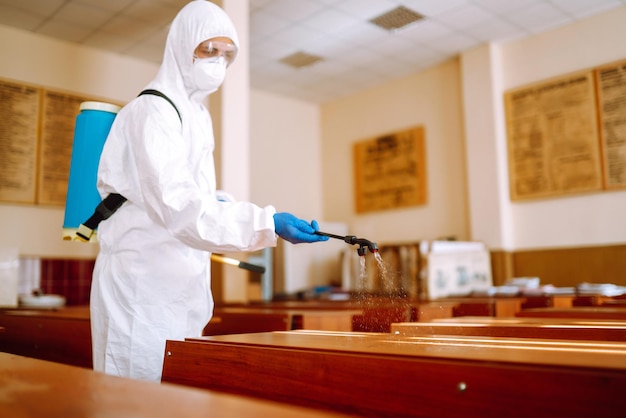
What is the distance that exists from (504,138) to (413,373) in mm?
5383

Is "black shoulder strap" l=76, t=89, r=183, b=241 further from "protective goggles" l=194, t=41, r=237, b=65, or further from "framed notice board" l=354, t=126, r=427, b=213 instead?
"framed notice board" l=354, t=126, r=427, b=213

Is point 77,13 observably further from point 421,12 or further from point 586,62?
point 586,62

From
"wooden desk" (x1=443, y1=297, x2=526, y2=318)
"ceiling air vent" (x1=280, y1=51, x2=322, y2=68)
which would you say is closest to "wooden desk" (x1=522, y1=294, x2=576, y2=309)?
"wooden desk" (x1=443, y1=297, x2=526, y2=318)

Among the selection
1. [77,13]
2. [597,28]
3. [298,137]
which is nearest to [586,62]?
[597,28]

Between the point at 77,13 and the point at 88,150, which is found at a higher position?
the point at 77,13

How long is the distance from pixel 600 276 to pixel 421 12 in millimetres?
2967

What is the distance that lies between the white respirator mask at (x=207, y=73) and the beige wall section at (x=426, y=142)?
15.3 feet

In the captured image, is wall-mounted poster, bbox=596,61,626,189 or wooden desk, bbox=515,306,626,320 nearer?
wooden desk, bbox=515,306,626,320

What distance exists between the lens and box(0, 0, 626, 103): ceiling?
16.7 ft

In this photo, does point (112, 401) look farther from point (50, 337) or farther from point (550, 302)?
point (550, 302)

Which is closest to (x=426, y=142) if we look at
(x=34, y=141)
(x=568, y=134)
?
(x=568, y=134)

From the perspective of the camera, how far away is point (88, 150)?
213 cm

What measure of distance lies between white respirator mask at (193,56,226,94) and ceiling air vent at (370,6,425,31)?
3.51m

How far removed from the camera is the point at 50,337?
2.86 meters
